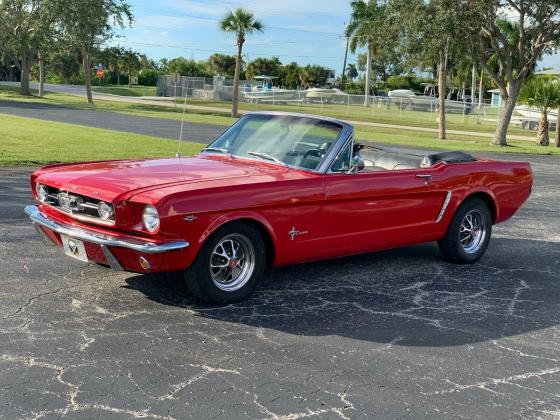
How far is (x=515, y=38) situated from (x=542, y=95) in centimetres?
294

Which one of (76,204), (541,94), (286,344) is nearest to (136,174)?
(76,204)

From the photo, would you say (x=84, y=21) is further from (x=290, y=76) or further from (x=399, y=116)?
(x=290, y=76)

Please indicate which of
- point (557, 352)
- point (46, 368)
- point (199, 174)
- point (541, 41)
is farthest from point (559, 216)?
point (541, 41)

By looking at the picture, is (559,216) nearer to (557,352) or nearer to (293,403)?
(557,352)

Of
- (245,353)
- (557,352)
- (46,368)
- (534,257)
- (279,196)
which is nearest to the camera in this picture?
(46,368)

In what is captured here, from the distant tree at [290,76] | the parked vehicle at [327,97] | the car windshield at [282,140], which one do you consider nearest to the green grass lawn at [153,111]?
the parked vehicle at [327,97]

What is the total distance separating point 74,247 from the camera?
17.4 ft

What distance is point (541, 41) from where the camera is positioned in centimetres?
2845

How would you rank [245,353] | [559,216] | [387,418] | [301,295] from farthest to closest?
[559,216]
[301,295]
[245,353]
[387,418]

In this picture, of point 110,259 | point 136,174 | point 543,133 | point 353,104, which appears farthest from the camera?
point 353,104

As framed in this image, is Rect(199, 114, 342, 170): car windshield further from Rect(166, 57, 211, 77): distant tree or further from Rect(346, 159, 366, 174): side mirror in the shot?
Rect(166, 57, 211, 77): distant tree

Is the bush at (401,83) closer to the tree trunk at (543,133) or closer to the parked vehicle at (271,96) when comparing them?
the parked vehicle at (271,96)

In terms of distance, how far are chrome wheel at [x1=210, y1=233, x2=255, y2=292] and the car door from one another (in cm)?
76

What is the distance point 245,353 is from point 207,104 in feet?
178
